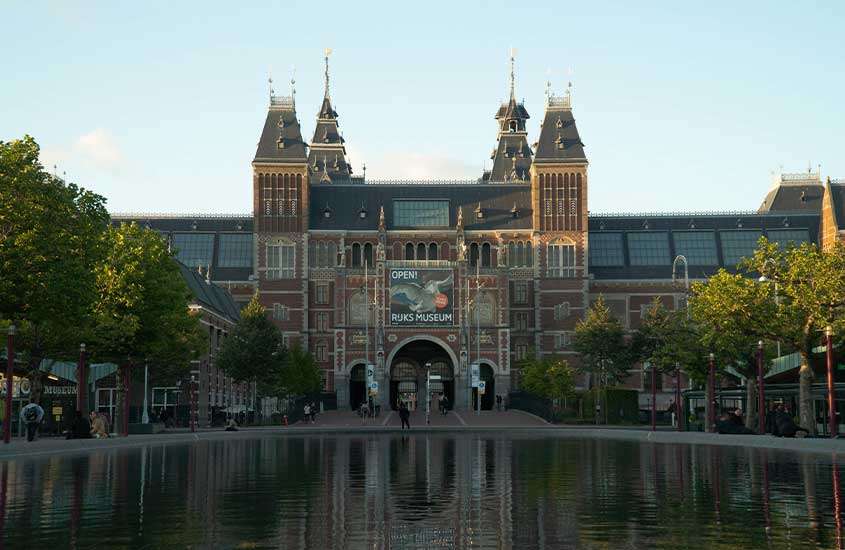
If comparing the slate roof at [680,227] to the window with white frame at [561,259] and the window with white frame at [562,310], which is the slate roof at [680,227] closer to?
the window with white frame at [561,259]

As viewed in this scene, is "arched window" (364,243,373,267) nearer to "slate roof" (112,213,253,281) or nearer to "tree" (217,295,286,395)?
"slate roof" (112,213,253,281)

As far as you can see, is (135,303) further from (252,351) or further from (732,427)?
(252,351)

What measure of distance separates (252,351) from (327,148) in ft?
235

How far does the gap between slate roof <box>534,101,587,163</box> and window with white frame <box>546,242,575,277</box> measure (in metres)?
8.61

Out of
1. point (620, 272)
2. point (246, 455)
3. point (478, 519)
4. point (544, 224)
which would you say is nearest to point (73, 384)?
point (246, 455)

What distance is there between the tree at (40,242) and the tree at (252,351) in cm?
4180

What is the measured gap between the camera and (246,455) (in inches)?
1391

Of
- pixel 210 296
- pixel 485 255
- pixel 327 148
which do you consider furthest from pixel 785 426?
pixel 327 148

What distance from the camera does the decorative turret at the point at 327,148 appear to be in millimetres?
148000

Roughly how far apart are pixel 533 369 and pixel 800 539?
279 feet

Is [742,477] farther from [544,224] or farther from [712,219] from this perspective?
[712,219]

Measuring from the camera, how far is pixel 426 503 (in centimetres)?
1805

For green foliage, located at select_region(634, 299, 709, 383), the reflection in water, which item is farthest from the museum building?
the reflection in water

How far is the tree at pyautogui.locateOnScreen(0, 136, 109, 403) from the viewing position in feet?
122
